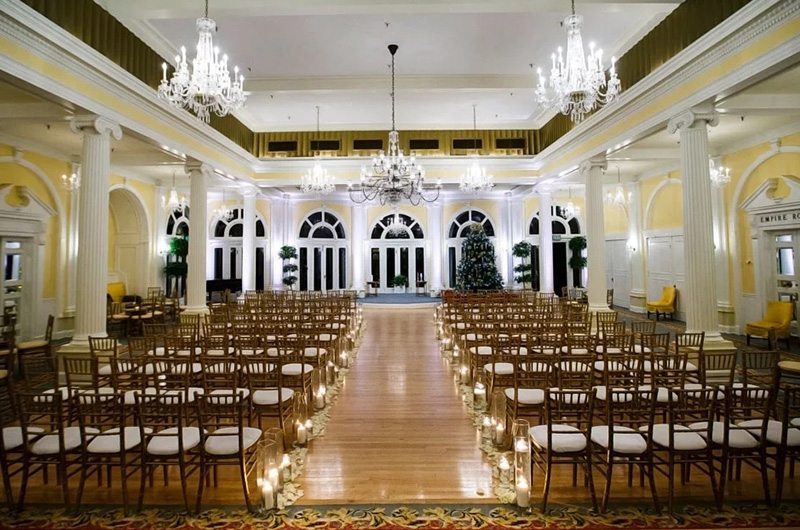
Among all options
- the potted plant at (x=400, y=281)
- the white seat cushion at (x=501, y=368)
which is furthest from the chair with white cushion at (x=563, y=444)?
the potted plant at (x=400, y=281)

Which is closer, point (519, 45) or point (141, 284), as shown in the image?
point (519, 45)

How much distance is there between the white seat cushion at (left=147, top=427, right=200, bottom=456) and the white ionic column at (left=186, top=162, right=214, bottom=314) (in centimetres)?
716

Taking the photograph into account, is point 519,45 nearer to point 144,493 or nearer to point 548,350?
point 548,350

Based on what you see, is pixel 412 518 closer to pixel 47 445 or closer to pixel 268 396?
pixel 268 396

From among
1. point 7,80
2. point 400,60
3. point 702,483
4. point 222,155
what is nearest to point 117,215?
point 222,155

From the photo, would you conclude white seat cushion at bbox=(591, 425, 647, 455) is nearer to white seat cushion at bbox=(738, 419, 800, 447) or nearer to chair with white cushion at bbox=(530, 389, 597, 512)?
chair with white cushion at bbox=(530, 389, 597, 512)

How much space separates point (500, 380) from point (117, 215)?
1386cm

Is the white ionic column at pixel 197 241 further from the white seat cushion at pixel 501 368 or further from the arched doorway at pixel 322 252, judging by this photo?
the arched doorway at pixel 322 252

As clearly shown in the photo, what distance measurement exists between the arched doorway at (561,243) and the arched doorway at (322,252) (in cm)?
861

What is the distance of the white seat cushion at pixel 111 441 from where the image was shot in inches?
111

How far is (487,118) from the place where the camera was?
42.9ft

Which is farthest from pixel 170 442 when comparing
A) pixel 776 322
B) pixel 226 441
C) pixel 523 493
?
pixel 776 322

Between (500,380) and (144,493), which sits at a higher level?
(500,380)

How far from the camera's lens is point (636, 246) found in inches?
536
